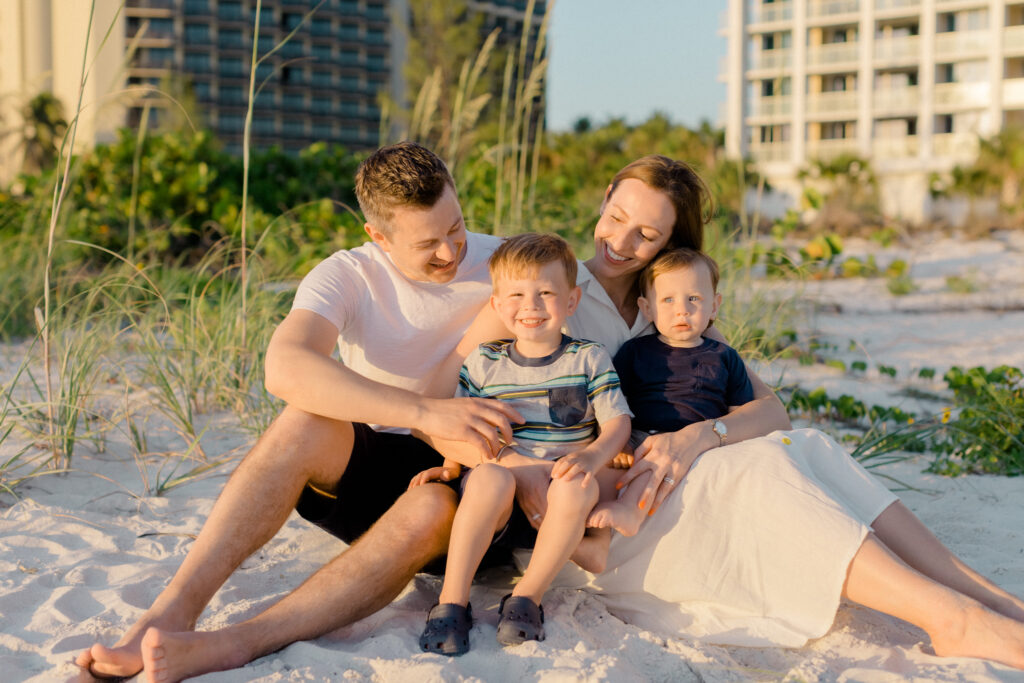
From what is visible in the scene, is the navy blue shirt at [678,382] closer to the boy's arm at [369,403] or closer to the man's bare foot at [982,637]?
the boy's arm at [369,403]

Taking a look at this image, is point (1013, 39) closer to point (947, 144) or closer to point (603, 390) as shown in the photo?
point (947, 144)

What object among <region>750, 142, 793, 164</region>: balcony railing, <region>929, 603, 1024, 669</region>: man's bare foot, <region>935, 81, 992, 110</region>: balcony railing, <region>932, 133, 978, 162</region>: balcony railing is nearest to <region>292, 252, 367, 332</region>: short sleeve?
<region>929, 603, 1024, 669</region>: man's bare foot

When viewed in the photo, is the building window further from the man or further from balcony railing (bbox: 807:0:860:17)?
the man

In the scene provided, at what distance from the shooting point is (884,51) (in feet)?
92.3

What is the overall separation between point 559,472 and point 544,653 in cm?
36

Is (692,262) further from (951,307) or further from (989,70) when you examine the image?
(989,70)

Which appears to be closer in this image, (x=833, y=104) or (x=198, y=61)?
(x=833, y=104)

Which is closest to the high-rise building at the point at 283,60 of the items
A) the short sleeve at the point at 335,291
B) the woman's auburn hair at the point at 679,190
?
the woman's auburn hair at the point at 679,190

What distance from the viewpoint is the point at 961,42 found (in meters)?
27.0

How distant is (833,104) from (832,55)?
1705 millimetres

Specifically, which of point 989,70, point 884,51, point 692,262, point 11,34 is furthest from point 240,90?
point 692,262

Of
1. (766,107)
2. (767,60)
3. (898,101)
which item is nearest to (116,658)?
(766,107)

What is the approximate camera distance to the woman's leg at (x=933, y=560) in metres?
1.82

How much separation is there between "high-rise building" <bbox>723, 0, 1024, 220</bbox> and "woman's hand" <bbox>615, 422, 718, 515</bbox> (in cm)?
2402
